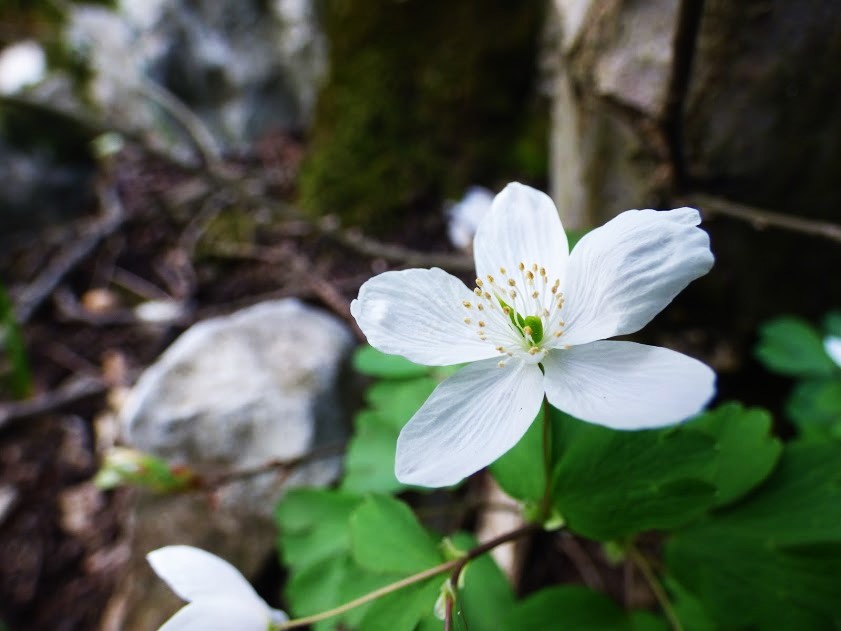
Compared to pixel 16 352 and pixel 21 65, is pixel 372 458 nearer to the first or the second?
pixel 16 352

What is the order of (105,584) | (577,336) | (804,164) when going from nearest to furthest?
(577,336)
(804,164)
(105,584)

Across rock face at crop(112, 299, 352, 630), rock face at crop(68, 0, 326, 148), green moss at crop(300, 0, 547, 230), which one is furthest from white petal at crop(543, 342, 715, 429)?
rock face at crop(68, 0, 326, 148)

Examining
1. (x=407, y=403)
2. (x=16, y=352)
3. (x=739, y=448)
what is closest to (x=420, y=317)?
(x=407, y=403)

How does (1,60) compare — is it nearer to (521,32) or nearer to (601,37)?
(521,32)

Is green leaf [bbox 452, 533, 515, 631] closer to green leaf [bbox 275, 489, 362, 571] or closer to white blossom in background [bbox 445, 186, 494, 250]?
green leaf [bbox 275, 489, 362, 571]

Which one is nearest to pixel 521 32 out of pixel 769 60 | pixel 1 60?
pixel 769 60

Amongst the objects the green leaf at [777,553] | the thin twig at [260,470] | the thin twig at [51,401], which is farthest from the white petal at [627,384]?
the thin twig at [51,401]
